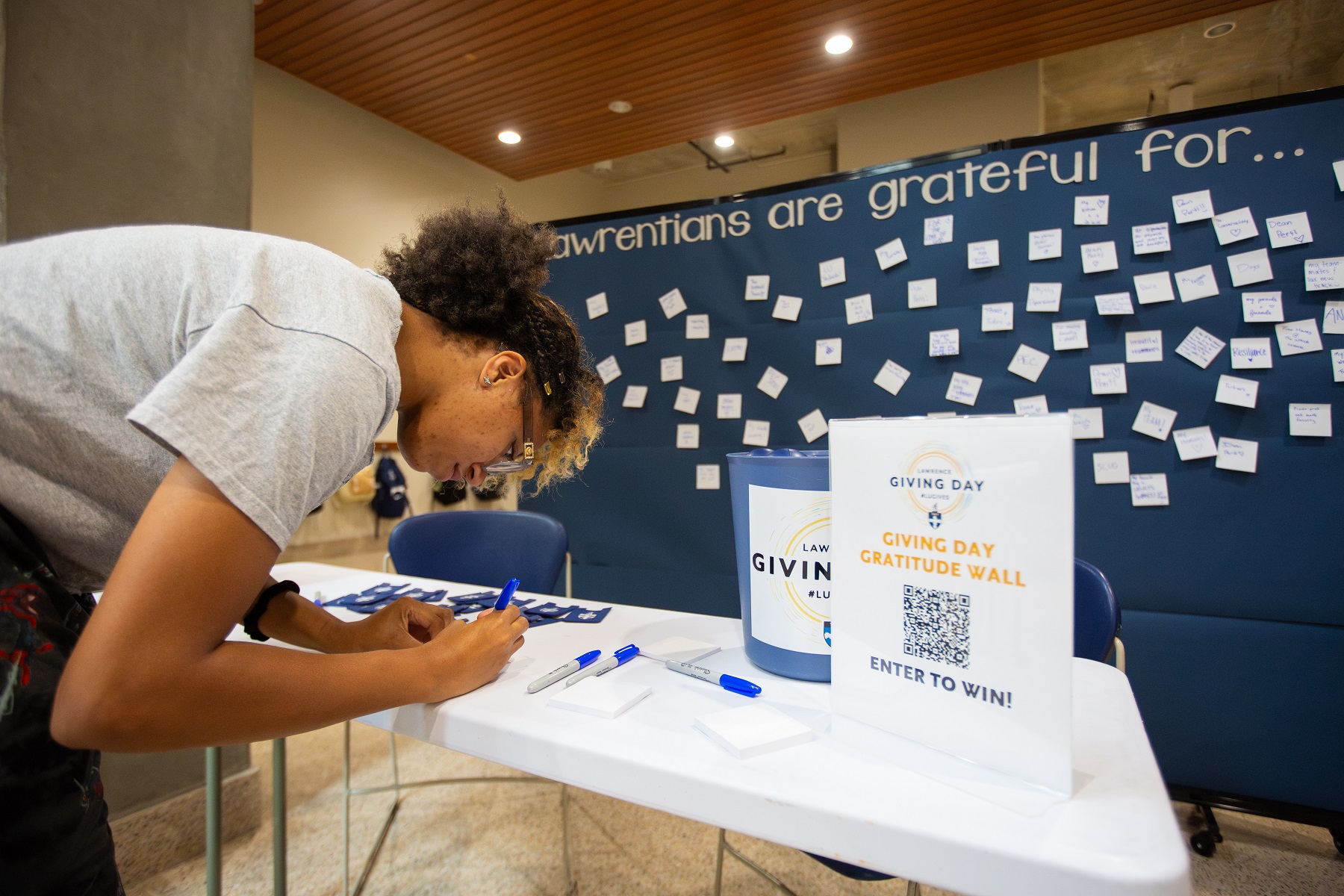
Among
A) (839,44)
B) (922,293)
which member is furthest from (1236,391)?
(839,44)

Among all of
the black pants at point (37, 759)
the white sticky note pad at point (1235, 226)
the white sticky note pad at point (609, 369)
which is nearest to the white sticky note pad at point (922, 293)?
the white sticky note pad at point (1235, 226)

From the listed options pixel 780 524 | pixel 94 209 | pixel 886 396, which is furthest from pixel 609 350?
pixel 780 524

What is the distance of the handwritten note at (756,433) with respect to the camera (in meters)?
2.53

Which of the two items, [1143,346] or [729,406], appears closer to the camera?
[1143,346]

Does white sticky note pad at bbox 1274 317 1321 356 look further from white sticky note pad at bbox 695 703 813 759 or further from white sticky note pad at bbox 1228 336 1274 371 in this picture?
white sticky note pad at bbox 695 703 813 759

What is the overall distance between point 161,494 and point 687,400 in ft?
7.20

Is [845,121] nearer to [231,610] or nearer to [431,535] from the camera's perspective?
[431,535]

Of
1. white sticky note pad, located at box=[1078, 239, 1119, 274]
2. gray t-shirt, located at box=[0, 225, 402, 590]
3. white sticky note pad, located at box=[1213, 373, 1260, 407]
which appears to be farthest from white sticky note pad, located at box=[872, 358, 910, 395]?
gray t-shirt, located at box=[0, 225, 402, 590]

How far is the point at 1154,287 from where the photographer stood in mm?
1996

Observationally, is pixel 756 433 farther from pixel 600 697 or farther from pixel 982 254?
pixel 600 697

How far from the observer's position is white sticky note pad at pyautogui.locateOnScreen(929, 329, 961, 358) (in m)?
2.21

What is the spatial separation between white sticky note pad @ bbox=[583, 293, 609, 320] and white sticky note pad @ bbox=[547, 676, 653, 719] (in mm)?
2254

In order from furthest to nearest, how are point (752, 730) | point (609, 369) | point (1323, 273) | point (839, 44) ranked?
1. point (839, 44)
2. point (609, 369)
3. point (1323, 273)
4. point (752, 730)

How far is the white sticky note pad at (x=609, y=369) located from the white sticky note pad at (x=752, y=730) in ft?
7.32
